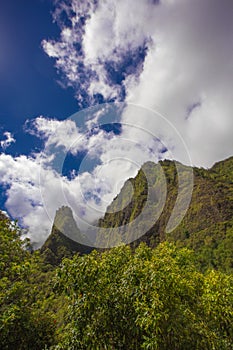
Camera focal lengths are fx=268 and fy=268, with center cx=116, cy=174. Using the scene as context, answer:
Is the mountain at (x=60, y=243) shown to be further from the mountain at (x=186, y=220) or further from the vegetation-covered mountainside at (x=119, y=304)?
the vegetation-covered mountainside at (x=119, y=304)

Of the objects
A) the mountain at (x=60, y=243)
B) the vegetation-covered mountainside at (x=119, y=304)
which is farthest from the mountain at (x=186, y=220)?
the vegetation-covered mountainside at (x=119, y=304)

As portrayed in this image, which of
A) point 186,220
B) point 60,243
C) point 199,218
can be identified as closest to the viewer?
point 199,218

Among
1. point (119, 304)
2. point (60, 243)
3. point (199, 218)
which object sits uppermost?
point (60, 243)

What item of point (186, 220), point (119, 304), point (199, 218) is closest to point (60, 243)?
point (186, 220)

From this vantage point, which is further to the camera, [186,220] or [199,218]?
[186,220]

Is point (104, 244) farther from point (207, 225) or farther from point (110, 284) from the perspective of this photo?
point (110, 284)

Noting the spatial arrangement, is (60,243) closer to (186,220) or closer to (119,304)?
(186,220)

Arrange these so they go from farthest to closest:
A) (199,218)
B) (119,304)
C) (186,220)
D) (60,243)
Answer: (60,243)
(186,220)
(199,218)
(119,304)

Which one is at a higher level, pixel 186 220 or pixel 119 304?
pixel 186 220

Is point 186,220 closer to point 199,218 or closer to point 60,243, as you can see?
point 199,218

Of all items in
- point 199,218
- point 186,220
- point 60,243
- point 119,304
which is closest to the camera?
point 119,304

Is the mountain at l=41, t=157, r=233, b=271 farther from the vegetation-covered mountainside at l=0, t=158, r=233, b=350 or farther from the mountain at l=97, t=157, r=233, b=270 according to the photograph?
the vegetation-covered mountainside at l=0, t=158, r=233, b=350

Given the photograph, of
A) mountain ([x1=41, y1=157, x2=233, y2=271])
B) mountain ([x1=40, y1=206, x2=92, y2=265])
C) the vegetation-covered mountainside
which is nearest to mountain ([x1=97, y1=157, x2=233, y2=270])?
mountain ([x1=41, y1=157, x2=233, y2=271])

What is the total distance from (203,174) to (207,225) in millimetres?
54061
